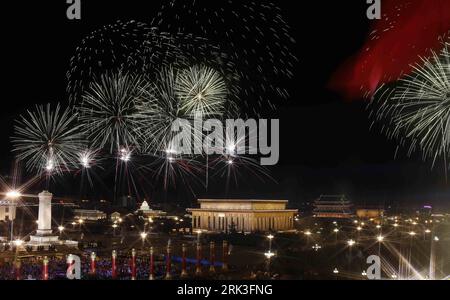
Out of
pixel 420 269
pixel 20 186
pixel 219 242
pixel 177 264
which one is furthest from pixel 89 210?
pixel 420 269

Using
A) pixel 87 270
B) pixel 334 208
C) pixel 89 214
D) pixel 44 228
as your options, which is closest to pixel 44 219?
pixel 44 228

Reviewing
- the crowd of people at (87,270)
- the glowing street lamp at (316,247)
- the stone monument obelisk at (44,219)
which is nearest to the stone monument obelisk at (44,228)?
the stone monument obelisk at (44,219)

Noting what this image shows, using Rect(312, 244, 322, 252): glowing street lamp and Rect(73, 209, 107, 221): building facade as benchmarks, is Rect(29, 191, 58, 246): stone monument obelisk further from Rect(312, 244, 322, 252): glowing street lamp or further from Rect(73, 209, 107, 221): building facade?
Rect(73, 209, 107, 221): building facade

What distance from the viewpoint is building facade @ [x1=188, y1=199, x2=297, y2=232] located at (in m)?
81.6

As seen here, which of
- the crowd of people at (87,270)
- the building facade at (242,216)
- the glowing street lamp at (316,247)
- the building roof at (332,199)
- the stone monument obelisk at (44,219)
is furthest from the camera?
the building roof at (332,199)

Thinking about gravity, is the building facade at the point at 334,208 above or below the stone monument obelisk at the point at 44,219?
below

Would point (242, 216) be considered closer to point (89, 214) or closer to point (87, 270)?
point (89, 214)

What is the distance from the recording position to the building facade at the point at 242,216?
81.6m

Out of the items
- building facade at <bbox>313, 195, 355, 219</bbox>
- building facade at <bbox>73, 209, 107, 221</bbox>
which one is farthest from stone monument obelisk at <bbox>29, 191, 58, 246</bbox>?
building facade at <bbox>313, 195, 355, 219</bbox>

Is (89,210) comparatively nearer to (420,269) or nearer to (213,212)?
(213,212)

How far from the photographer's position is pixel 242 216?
82.1m

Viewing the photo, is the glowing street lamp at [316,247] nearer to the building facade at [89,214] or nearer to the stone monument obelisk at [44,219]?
the stone monument obelisk at [44,219]
